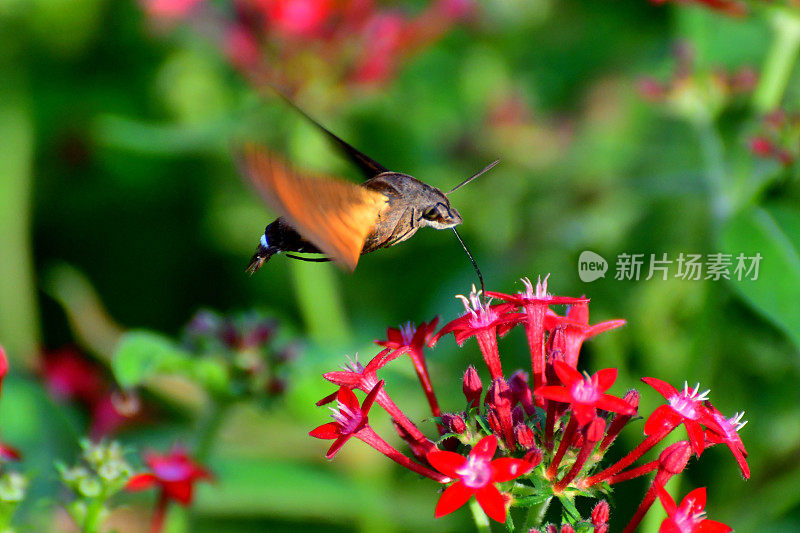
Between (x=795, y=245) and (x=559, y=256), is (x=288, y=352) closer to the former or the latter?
(x=795, y=245)

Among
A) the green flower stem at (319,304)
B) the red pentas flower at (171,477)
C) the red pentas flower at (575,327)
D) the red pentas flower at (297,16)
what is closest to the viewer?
the red pentas flower at (575,327)

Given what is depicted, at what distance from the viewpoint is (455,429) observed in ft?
3.25

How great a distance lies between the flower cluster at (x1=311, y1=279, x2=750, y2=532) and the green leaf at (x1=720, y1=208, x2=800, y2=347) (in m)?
0.32

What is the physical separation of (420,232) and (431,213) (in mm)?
1495

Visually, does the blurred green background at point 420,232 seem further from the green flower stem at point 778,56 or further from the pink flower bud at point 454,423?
the pink flower bud at point 454,423

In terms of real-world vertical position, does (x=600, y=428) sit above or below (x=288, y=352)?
below

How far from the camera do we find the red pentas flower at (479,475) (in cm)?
85

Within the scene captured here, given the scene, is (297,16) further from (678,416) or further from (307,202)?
(678,416)

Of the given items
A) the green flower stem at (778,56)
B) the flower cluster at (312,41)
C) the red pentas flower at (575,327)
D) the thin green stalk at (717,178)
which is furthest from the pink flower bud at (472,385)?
the flower cluster at (312,41)

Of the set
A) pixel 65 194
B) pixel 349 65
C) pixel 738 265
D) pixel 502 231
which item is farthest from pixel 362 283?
pixel 738 265

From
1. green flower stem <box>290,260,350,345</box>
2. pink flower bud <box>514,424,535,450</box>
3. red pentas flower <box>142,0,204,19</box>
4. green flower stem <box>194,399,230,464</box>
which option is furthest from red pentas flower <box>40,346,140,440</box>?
pink flower bud <box>514,424,535,450</box>

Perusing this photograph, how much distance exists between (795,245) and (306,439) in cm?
141
